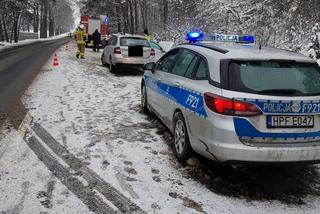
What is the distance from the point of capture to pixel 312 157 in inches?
195

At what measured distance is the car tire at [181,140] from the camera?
5703mm

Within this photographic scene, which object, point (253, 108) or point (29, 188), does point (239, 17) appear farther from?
point (29, 188)

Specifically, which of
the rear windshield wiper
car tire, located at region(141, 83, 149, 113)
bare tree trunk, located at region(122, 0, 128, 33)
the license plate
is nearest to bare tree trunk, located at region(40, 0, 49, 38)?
bare tree trunk, located at region(122, 0, 128, 33)

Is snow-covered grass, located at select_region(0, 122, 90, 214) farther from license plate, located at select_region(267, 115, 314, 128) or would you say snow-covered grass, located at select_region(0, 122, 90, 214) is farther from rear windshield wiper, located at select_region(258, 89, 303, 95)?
rear windshield wiper, located at select_region(258, 89, 303, 95)

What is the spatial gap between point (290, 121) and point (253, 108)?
1.54 ft

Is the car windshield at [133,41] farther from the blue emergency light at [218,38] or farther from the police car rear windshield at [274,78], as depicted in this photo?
the police car rear windshield at [274,78]

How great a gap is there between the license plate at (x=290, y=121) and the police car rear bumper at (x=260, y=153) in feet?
0.81

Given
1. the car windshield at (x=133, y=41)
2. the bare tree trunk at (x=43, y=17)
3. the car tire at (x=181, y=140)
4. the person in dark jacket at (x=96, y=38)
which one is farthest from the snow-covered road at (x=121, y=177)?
the bare tree trunk at (x=43, y=17)

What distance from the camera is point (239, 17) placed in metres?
31.3

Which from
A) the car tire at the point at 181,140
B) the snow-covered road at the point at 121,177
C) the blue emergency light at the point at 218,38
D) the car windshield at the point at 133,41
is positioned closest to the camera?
the snow-covered road at the point at 121,177

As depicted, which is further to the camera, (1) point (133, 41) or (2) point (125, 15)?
(2) point (125, 15)

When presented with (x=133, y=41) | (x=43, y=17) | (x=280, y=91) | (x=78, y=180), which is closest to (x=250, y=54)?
(x=280, y=91)

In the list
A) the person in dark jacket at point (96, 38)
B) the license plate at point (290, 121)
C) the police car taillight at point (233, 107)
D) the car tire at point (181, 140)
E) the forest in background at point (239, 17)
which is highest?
the forest in background at point (239, 17)

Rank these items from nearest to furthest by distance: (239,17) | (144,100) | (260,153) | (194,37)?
(260,153), (194,37), (144,100), (239,17)
